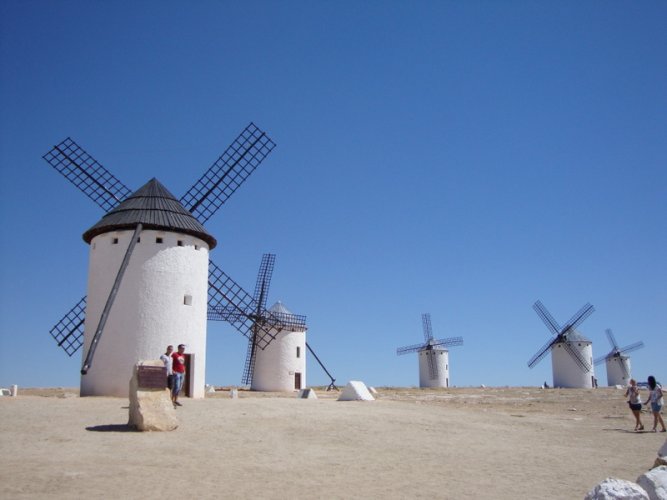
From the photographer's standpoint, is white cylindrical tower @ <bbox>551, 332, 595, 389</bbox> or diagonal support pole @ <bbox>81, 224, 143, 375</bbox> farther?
white cylindrical tower @ <bbox>551, 332, 595, 389</bbox>

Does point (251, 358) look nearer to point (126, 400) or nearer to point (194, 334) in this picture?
point (194, 334)

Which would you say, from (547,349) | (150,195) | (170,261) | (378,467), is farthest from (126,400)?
(547,349)

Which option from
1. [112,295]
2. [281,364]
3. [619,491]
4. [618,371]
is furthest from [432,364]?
[619,491]

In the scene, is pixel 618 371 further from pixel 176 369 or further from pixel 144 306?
pixel 176 369

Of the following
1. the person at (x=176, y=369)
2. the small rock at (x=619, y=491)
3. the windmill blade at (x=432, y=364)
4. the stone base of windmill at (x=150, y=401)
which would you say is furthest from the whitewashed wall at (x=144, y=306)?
the windmill blade at (x=432, y=364)

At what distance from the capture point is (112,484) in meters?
8.25

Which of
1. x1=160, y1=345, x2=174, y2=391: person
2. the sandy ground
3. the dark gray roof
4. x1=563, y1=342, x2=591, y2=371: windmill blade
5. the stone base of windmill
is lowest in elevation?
the sandy ground

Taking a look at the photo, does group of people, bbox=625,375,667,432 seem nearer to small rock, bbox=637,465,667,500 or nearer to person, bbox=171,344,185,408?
small rock, bbox=637,465,667,500

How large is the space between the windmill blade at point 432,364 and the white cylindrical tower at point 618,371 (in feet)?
68.1

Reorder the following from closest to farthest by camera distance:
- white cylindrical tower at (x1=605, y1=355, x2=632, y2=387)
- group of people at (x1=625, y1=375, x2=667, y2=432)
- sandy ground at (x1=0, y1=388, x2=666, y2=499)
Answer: sandy ground at (x1=0, y1=388, x2=666, y2=499)
group of people at (x1=625, y1=375, x2=667, y2=432)
white cylindrical tower at (x1=605, y1=355, x2=632, y2=387)

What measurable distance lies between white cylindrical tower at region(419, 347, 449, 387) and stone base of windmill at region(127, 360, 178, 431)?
49.0 metres

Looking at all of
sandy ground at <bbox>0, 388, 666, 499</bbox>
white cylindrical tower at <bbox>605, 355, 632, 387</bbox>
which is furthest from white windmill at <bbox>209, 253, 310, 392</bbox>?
white cylindrical tower at <bbox>605, 355, 632, 387</bbox>

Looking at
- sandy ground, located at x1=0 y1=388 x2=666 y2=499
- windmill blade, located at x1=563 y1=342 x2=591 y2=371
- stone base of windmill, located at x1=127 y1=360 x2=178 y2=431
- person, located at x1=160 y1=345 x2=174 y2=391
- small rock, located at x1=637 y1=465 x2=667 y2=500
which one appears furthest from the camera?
windmill blade, located at x1=563 y1=342 x2=591 y2=371

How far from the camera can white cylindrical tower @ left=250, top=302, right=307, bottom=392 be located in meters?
39.0
